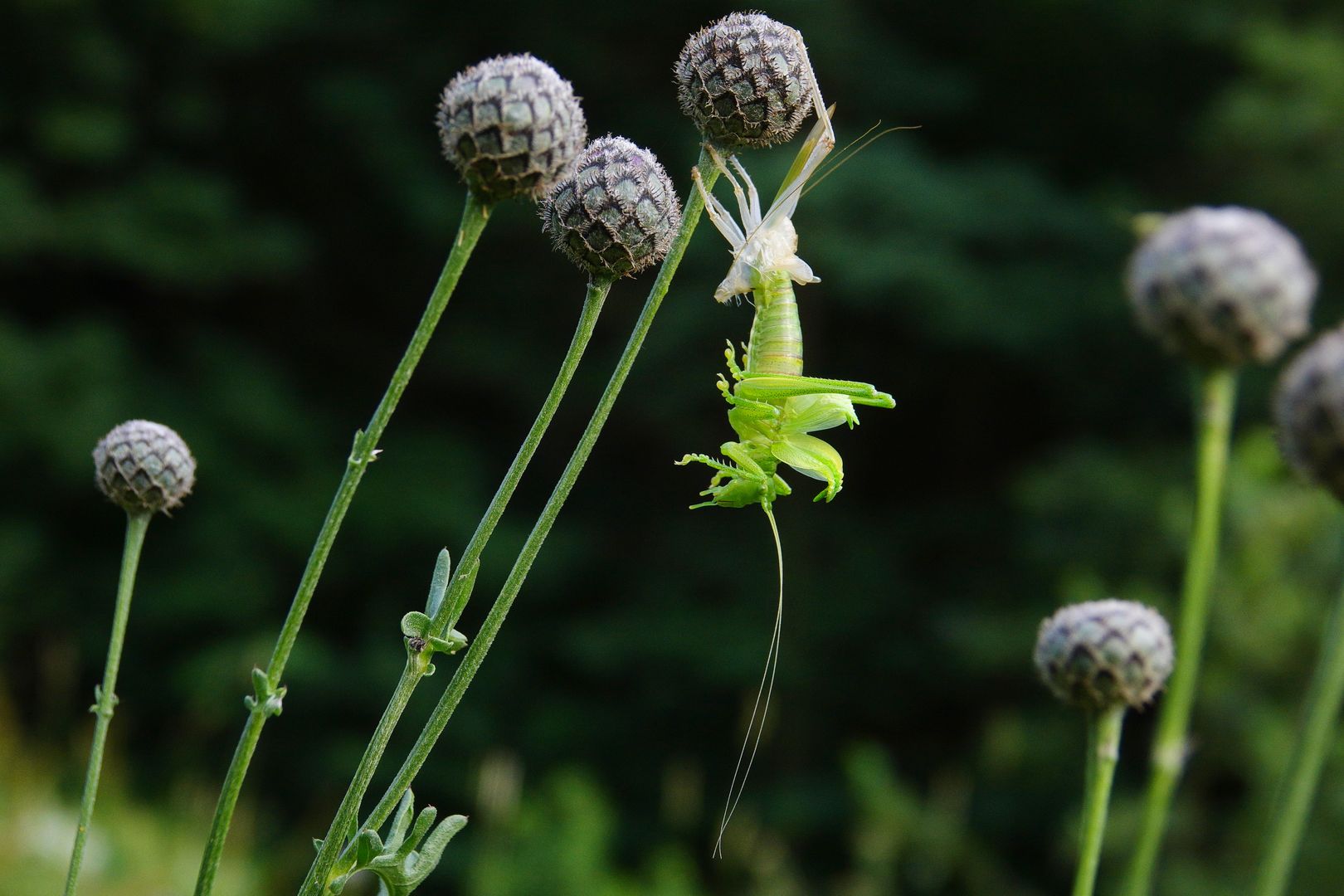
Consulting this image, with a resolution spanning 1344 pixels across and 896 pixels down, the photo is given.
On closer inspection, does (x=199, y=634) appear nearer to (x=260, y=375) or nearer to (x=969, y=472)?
(x=260, y=375)

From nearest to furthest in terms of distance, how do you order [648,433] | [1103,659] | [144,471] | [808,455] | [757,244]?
[1103,659] → [144,471] → [757,244] → [808,455] → [648,433]

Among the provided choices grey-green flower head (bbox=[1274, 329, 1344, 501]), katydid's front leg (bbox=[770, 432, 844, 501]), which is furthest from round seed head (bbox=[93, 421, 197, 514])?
grey-green flower head (bbox=[1274, 329, 1344, 501])

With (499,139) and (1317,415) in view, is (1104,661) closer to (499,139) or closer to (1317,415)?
(1317,415)

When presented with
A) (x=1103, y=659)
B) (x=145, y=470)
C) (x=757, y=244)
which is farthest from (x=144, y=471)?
(x=1103, y=659)

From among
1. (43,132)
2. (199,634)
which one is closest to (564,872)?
(199,634)

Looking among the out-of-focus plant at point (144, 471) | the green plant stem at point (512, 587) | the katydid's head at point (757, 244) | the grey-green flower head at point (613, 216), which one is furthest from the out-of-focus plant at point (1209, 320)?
the out-of-focus plant at point (144, 471)
